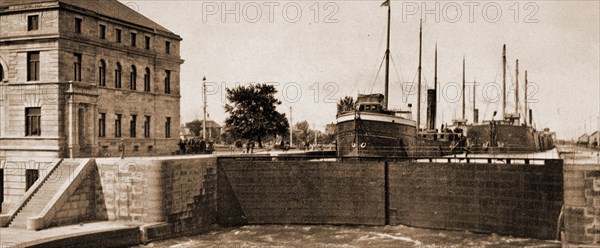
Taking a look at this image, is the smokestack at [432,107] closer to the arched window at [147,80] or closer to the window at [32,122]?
the arched window at [147,80]

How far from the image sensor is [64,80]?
93.4 ft

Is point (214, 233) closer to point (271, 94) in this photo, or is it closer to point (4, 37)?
point (4, 37)

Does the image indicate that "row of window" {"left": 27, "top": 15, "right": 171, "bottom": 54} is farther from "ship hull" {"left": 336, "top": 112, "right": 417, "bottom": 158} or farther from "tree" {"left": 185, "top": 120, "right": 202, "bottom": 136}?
"tree" {"left": 185, "top": 120, "right": 202, "bottom": 136}

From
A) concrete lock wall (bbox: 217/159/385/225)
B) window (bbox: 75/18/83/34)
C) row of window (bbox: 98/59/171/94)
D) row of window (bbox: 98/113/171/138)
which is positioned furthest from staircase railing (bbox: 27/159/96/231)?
window (bbox: 75/18/83/34)

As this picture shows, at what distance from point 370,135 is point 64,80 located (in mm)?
16636

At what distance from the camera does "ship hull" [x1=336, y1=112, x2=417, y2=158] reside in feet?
107

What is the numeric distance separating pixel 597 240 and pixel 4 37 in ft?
92.5

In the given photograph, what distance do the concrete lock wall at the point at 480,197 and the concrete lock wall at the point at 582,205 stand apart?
2253 millimetres

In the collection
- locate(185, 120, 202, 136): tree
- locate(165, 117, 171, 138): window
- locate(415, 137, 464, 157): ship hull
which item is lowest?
locate(415, 137, 464, 157): ship hull

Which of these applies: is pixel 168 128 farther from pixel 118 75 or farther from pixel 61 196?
pixel 61 196

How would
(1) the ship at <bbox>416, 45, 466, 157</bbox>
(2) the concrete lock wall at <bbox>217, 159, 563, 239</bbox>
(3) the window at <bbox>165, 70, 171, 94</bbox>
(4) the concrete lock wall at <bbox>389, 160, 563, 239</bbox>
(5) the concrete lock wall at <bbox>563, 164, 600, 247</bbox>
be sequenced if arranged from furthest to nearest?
(1) the ship at <bbox>416, 45, 466, 157</bbox> < (3) the window at <bbox>165, 70, 171, 94</bbox> < (2) the concrete lock wall at <bbox>217, 159, 563, 239</bbox> < (4) the concrete lock wall at <bbox>389, 160, 563, 239</bbox> < (5) the concrete lock wall at <bbox>563, 164, 600, 247</bbox>

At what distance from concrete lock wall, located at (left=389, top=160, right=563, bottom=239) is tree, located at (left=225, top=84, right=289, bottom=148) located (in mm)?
24598

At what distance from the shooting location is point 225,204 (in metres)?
28.5

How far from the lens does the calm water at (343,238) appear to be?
23.2 metres
